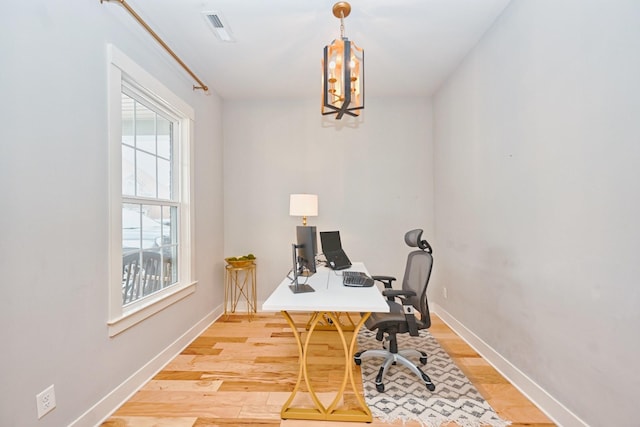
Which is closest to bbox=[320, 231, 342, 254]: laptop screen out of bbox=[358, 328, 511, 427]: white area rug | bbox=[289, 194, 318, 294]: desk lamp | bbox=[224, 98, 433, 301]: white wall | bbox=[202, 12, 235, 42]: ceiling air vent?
bbox=[289, 194, 318, 294]: desk lamp

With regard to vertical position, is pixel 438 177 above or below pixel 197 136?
below

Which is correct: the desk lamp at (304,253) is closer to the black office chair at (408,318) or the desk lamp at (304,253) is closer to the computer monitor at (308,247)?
the computer monitor at (308,247)

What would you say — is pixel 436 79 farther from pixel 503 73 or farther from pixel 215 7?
pixel 215 7

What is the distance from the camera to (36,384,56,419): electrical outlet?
1.44 meters

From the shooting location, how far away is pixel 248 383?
2189 millimetres

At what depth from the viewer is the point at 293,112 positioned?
388 centimetres

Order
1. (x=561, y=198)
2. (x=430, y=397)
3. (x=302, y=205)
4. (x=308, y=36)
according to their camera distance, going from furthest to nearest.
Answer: (x=302, y=205) < (x=308, y=36) < (x=430, y=397) < (x=561, y=198)

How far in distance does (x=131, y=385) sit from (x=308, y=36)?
3026 millimetres

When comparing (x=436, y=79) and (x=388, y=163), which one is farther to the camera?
(x=388, y=163)

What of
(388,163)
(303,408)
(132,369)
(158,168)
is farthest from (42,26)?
(388,163)

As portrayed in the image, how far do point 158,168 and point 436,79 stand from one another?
10.1ft

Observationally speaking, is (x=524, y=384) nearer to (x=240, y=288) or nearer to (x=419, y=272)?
(x=419, y=272)

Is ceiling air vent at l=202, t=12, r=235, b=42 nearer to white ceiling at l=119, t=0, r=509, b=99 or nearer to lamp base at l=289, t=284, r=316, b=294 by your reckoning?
white ceiling at l=119, t=0, r=509, b=99

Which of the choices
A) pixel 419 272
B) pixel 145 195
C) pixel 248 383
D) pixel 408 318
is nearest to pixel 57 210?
pixel 145 195
